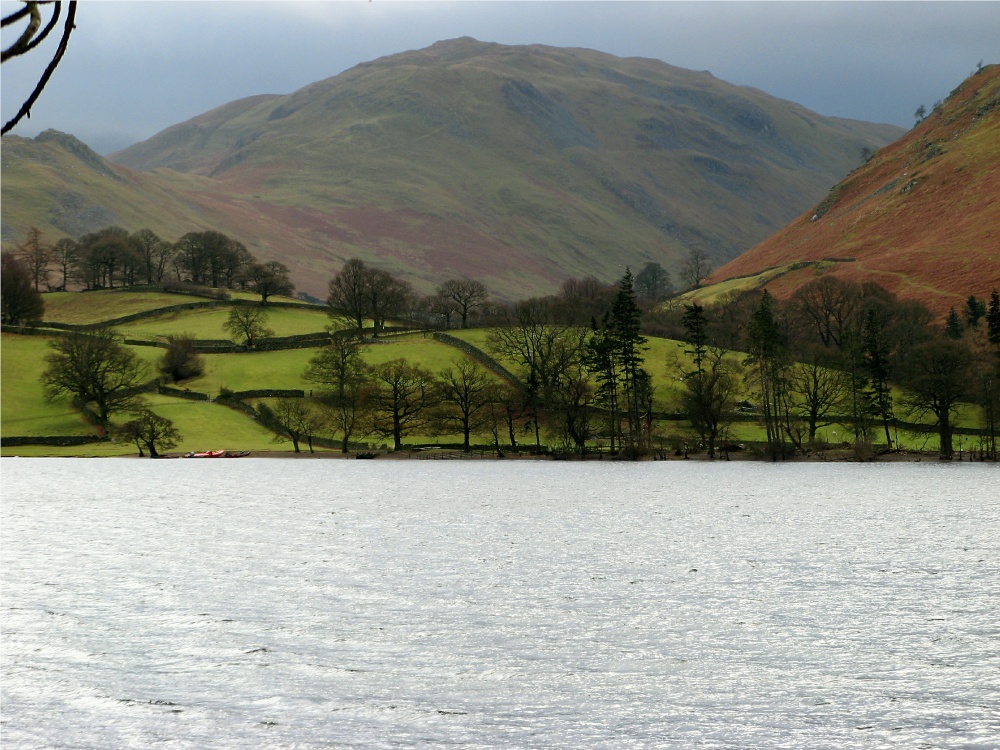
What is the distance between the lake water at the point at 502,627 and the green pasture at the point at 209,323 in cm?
9567

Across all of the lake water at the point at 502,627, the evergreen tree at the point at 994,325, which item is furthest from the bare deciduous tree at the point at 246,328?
the evergreen tree at the point at 994,325

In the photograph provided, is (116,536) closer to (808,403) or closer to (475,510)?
(475,510)

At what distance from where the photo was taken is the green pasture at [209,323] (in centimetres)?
15750

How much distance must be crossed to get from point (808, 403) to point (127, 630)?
3938 inches

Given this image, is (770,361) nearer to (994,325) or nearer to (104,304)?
(994,325)

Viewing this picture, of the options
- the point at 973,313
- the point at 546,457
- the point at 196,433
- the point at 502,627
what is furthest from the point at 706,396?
the point at 973,313

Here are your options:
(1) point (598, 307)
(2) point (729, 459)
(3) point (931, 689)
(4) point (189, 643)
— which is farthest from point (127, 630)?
(1) point (598, 307)

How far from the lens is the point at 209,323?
16575cm

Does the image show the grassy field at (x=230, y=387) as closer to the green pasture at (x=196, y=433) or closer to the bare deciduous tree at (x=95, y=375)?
the green pasture at (x=196, y=433)

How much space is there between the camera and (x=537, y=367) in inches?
5034

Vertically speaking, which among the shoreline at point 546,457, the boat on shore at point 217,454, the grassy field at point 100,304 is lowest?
the shoreline at point 546,457

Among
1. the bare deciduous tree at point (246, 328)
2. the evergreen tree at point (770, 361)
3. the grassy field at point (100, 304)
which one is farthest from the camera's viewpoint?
the grassy field at point (100, 304)

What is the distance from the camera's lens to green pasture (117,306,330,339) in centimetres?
15750

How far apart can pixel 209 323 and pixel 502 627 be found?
146 m
